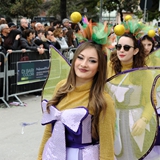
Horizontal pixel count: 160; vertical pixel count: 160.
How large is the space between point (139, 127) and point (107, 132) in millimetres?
381

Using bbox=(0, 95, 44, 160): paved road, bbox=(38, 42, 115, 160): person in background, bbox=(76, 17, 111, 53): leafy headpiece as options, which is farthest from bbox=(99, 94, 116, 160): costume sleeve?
bbox=(0, 95, 44, 160): paved road

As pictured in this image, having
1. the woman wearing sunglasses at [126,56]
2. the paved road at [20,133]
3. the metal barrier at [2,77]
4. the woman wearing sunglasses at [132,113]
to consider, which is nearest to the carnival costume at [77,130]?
the woman wearing sunglasses at [132,113]

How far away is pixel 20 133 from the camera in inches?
197

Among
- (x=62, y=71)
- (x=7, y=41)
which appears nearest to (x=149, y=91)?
(x=62, y=71)

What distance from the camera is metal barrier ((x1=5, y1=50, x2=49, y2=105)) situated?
658 cm

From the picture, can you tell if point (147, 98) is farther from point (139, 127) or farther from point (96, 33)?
point (96, 33)

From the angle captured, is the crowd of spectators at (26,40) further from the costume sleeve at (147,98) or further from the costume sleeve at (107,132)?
the costume sleeve at (107,132)

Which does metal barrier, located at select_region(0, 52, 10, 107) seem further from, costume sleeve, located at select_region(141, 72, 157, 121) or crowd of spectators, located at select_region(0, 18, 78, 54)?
costume sleeve, located at select_region(141, 72, 157, 121)

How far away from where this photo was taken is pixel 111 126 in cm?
192

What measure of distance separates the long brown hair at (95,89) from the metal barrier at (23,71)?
14.8 feet

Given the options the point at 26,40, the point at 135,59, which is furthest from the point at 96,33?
the point at 26,40

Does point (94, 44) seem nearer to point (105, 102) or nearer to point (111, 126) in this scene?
point (105, 102)

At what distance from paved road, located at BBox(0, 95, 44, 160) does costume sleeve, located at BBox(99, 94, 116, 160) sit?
8.18ft

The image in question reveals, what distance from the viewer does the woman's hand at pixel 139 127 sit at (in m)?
2.20
